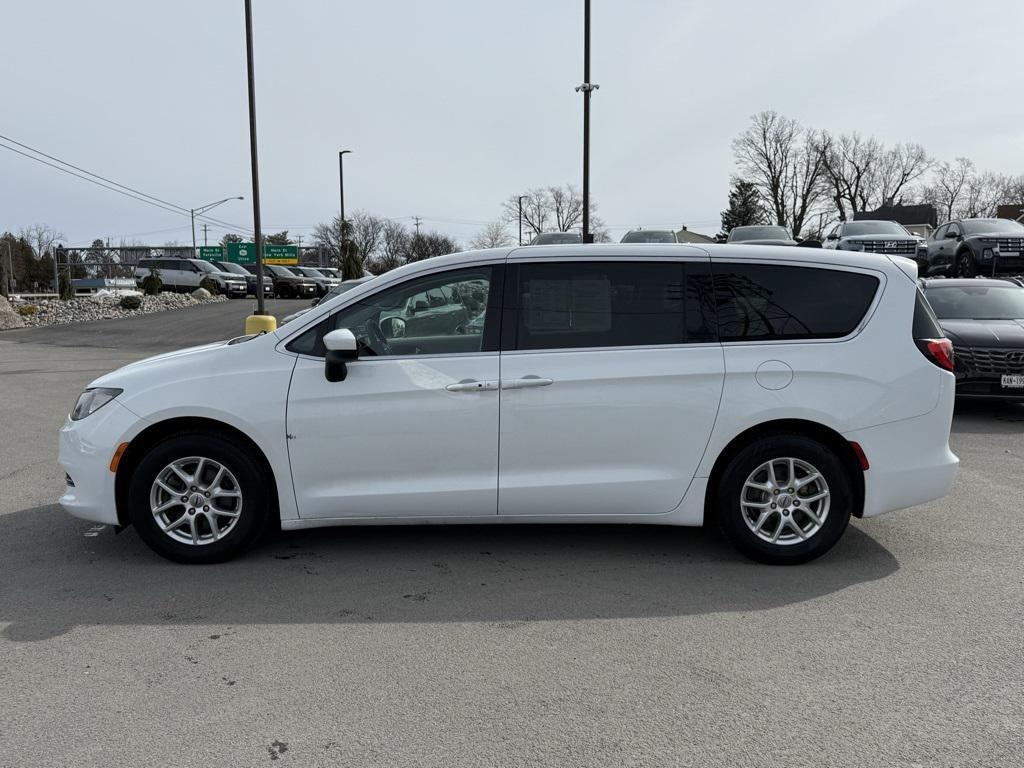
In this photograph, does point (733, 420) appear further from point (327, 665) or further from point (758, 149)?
point (758, 149)

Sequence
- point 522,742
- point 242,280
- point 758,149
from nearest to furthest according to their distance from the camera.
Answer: point 522,742 → point 242,280 → point 758,149

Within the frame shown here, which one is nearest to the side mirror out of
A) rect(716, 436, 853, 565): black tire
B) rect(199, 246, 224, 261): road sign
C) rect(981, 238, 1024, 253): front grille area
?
rect(716, 436, 853, 565): black tire

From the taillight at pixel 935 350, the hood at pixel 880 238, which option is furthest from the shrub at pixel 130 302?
the taillight at pixel 935 350

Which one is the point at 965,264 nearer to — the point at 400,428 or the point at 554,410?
the point at 554,410

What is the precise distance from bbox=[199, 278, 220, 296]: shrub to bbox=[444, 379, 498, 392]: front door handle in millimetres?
39226

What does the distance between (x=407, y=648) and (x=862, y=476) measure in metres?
2.78

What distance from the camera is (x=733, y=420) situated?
15.6ft

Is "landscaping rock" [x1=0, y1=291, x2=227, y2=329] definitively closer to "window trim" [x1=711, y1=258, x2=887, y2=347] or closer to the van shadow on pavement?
the van shadow on pavement

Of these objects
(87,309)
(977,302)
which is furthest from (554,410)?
(87,309)

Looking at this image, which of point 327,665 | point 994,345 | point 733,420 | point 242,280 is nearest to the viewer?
point 327,665

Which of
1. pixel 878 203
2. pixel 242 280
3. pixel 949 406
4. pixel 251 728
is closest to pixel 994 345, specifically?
pixel 949 406

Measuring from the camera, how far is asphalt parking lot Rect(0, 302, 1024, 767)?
3.01 meters

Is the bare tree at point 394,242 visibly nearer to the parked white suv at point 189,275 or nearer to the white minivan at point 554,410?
the parked white suv at point 189,275

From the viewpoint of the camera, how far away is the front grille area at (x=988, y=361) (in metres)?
9.64
